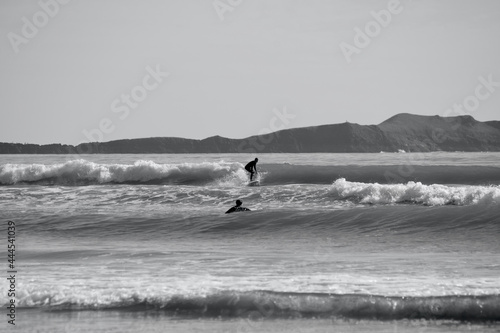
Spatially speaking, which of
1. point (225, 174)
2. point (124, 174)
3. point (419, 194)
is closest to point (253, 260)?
point (419, 194)

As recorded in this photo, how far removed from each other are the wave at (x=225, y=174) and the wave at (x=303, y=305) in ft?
67.7

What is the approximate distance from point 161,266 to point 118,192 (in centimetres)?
1496

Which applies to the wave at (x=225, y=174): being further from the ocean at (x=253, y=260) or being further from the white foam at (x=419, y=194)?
the white foam at (x=419, y=194)

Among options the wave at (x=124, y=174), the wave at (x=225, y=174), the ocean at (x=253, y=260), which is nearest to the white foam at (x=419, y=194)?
the ocean at (x=253, y=260)

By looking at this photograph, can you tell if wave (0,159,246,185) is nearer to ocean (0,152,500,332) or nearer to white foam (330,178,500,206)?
ocean (0,152,500,332)

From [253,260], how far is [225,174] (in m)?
19.2

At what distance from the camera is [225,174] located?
31141 mm

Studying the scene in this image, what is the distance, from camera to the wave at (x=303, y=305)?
8273mm

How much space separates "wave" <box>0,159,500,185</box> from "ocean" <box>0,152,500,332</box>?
493cm

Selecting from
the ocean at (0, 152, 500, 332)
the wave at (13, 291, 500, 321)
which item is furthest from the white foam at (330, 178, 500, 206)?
the wave at (13, 291, 500, 321)

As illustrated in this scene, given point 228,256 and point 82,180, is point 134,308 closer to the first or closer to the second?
point 228,256

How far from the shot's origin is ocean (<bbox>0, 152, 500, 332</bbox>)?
27.4 feet

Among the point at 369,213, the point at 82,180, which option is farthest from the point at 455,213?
the point at 82,180

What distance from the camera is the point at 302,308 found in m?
8.59
